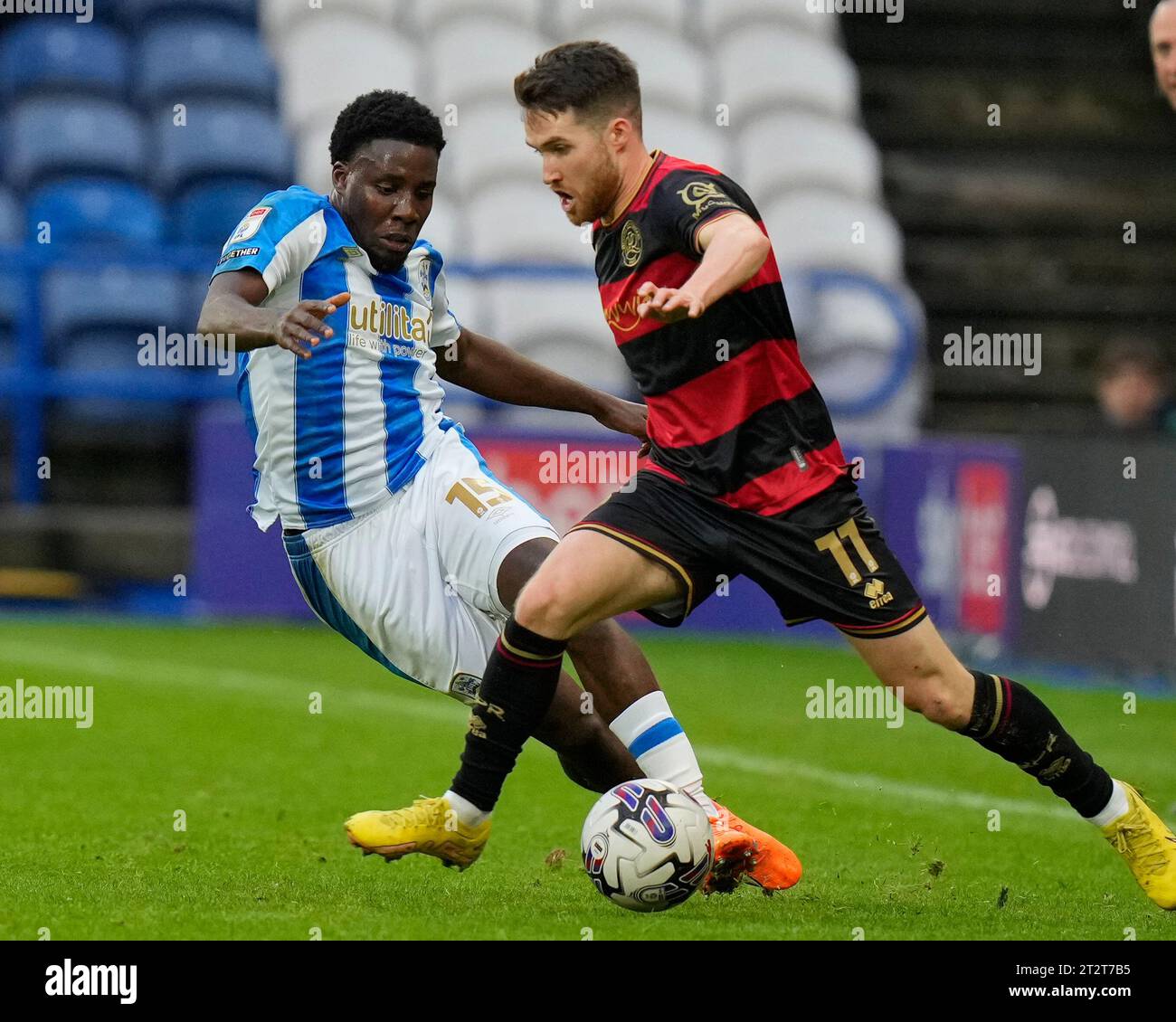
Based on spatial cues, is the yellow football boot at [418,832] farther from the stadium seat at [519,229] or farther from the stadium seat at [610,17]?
the stadium seat at [610,17]

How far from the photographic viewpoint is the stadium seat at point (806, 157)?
674 inches

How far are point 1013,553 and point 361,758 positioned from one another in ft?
18.6

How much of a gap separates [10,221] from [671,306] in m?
12.1

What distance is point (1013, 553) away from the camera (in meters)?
11.8

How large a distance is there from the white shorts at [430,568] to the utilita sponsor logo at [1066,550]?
6396 mm

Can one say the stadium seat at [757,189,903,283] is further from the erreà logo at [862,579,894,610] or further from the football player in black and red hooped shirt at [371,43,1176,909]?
the erreà logo at [862,579,894,610]

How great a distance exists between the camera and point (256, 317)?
4504mm

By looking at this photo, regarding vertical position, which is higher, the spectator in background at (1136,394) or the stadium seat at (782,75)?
the stadium seat at (782,75)

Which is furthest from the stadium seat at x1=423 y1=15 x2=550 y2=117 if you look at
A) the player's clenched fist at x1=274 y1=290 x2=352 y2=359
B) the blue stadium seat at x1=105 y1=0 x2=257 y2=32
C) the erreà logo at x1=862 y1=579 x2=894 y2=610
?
the erreà logo at x1=862 y1=579 x2=894 y2=610

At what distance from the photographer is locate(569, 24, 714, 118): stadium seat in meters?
17.8

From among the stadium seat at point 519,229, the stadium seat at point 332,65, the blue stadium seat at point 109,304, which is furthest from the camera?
the stadium seat at point 332,65

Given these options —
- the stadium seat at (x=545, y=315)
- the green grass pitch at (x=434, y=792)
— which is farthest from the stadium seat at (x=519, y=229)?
the green grass pitch at (x=434, y=792)

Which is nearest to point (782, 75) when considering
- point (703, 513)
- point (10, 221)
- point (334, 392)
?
point (10, 221)
